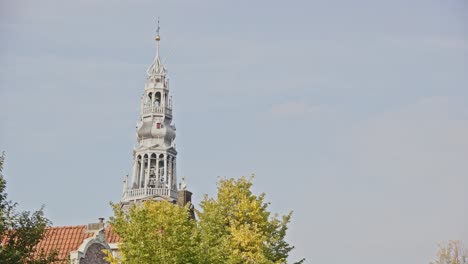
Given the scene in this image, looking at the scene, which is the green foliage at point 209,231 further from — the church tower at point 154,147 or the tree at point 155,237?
the church tower at point 154,147

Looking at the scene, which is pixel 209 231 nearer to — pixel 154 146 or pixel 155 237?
pixel 155 237

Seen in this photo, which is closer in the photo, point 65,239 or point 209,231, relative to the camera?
point 209,231

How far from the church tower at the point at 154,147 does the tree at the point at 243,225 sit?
58.3 m

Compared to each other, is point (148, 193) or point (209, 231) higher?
point (148, 193)

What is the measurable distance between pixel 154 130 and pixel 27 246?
78927 mm

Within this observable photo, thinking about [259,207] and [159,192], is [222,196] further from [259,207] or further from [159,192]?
[159,192]

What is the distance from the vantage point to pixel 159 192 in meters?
108

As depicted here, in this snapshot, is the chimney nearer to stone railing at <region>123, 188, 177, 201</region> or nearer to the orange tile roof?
the orange tile roof

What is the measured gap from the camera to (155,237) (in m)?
39.4

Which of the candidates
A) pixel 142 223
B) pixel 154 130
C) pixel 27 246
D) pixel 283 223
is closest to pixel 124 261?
pixel 142 223

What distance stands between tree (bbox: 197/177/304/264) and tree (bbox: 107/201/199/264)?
4734 millimetres

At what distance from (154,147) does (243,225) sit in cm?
6505

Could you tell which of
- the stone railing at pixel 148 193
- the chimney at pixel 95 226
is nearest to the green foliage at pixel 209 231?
the chimney at pixel 95 226

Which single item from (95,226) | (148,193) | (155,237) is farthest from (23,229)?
(148,193)
